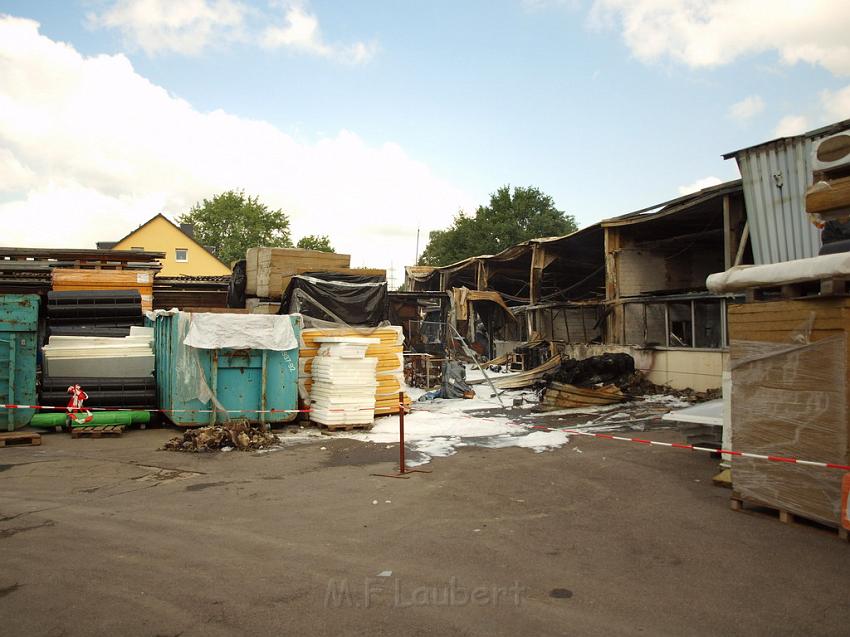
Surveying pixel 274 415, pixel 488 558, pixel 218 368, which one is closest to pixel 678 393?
pixel 274 415

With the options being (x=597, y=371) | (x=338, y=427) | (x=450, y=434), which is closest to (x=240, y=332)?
(x=338, y=427)

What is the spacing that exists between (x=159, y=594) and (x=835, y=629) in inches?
169

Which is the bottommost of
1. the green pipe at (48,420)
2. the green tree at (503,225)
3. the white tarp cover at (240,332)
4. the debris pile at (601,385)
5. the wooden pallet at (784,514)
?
the wooden pallet at (784,514)

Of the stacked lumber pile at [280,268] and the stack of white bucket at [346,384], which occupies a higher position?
the stacked lumber pile at [280,268]

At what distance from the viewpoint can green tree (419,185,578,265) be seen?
51.5m

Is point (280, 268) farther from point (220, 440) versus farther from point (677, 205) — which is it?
point (677, 205)

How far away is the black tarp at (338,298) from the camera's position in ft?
50.3

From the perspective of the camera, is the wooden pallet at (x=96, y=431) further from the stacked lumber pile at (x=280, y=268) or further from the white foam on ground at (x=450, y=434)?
the stacked lumber pile at (x=280, y=268)

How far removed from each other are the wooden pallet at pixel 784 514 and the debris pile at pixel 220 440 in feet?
22.2

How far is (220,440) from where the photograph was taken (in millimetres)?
9680

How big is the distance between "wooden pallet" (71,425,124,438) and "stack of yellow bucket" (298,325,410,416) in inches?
127

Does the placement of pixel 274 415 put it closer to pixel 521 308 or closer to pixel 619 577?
pixel 619 577

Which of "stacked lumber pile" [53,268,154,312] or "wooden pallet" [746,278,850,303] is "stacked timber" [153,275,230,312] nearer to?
"stacked lumber pile" [53,268,154,312]

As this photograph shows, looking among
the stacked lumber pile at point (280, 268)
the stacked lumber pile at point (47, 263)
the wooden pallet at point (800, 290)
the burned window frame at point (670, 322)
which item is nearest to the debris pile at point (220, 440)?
the stacked lumber pile at point (280, 268)
